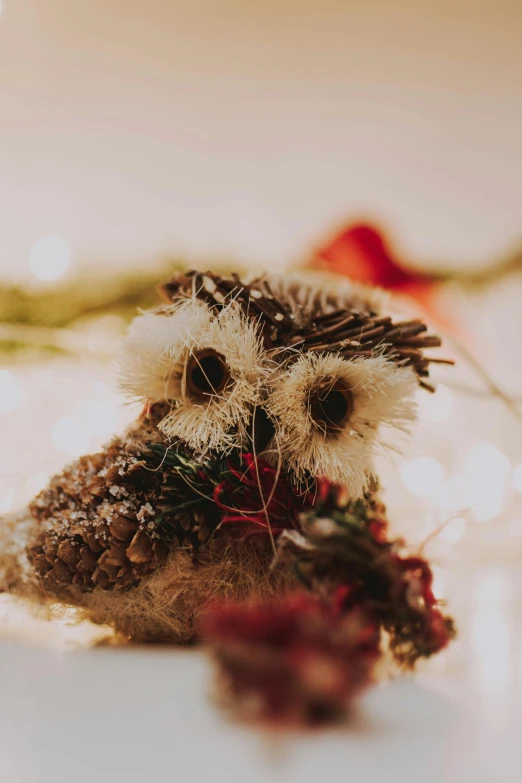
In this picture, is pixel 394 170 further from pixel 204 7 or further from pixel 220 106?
pixel 204 7

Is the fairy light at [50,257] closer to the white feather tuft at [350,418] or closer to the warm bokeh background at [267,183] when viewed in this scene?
the warm bokeh background at [267,183]

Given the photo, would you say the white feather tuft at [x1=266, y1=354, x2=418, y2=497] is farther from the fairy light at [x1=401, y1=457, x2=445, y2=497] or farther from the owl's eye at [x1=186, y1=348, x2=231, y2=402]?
the fairy light at [x1=401, y1=457, x2=445, y2=497]

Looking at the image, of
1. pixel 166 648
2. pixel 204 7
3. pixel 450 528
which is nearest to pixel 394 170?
pixel 204 7

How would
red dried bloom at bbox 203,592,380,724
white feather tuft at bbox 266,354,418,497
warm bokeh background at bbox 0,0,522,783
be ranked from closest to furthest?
red dried bloom at bbox 203,592,380,724
white feather tuft at bbox 266,354,418,497
warm bokeh background at bbox 0,0,522,783

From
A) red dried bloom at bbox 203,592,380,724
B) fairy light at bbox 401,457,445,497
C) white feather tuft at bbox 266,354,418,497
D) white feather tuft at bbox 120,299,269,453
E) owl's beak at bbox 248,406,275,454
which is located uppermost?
fairy light at bbox 401,457,445,497

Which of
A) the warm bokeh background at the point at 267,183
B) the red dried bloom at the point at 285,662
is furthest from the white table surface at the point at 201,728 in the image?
the warm bokeh background at the point at 267,183

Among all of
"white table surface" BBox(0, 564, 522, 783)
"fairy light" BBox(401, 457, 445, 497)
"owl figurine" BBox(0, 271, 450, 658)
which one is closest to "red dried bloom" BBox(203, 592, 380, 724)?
"white table surface" BBox(0, 564, 522, 783)

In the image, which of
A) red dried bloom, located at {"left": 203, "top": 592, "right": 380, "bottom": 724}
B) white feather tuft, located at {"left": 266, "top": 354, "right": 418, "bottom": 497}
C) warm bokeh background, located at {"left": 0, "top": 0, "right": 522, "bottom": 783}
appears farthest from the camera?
warm bokeh background, located at {"left": 0, "top": 0, "right": 522, "bottom": 783}

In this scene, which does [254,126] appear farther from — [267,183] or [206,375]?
[206,375]
